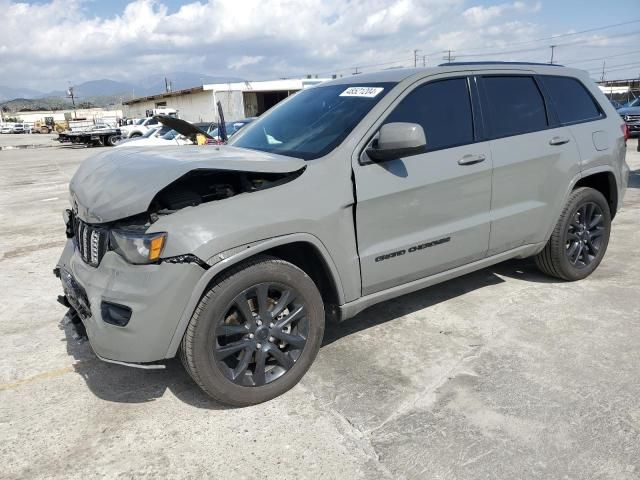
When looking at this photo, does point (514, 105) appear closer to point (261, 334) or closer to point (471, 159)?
point (471, 159)

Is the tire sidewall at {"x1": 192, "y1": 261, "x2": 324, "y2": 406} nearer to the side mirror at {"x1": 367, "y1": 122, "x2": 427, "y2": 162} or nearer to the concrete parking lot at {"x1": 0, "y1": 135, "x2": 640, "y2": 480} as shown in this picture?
the concrete parking lot at {"x1": 0, "y1": 135, "x2": 640, "y2": 480}

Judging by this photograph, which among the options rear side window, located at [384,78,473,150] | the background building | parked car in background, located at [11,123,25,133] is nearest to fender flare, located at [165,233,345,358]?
rear side window, located at [384,78,473,150]

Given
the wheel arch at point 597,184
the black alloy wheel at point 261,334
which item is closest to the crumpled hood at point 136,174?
the black alloy wheel at point 261,334

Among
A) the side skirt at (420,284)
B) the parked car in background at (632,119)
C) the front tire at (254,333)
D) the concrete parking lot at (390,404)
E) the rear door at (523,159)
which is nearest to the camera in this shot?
the concrete parking lot at (390,404)

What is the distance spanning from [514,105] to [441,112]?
78 centimetres

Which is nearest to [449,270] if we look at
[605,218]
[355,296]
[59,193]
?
[355,296]

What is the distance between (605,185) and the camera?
15.3ft

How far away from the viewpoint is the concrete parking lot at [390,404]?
7.99ft

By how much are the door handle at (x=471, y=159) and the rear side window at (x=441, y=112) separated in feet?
0.36

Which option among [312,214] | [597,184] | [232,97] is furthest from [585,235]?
[232,97]

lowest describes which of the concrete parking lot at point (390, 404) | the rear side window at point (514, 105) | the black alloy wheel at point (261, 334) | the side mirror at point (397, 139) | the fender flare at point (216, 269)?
the concrete parking lot at point (390, 404)

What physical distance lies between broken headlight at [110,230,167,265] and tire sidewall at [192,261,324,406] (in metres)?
0.34

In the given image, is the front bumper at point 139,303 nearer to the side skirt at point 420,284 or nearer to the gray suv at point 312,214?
the gray suv at point 312,214

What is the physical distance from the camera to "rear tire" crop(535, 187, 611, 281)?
4293 millimetres
